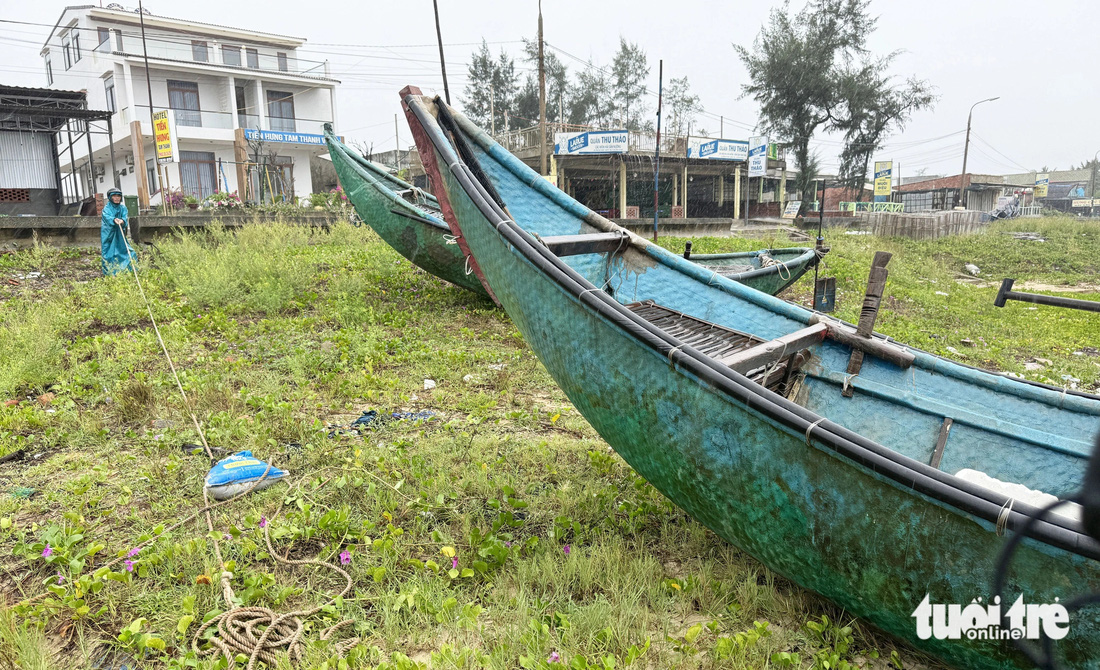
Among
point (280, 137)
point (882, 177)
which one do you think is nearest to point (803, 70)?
point (882, 177)

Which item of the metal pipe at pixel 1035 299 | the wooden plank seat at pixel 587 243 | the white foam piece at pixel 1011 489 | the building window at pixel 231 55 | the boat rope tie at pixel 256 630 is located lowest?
the boat rope tie at pixel 256 630

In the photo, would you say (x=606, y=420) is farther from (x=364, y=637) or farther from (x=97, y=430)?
(x=97, y=430)

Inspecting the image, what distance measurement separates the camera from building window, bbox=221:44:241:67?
24.7 m

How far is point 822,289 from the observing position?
4.80 m

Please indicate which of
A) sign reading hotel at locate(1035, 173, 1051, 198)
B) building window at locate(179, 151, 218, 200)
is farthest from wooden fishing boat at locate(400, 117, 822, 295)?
sign reading hotel at locate(1035, 173, 1051, 198)

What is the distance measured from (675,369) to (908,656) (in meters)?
1.30

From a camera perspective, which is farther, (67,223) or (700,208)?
(700,208)

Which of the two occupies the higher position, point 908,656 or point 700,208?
point 700,208

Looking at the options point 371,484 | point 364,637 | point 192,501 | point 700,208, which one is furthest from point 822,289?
point 700,208

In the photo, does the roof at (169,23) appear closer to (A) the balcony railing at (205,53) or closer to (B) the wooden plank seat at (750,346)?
(A) the balcony railing at (205,53)

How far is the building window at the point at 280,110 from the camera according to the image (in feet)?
80.4

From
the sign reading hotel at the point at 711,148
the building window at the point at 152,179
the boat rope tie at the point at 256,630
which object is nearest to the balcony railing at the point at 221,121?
the building window at the point at 152,179

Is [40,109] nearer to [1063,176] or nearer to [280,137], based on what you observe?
[280,137]

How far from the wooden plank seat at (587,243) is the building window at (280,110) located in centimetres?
2450
